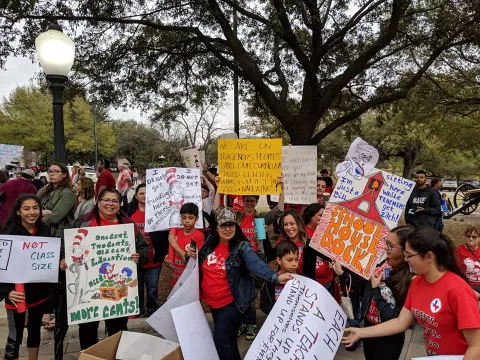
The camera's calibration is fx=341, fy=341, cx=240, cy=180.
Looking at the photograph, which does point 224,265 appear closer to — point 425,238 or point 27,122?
point 425,238

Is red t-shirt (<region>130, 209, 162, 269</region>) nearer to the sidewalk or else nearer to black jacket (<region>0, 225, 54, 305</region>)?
the sidewalk

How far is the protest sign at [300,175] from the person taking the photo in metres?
5.62

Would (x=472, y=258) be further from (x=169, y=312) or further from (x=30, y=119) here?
(x=30, y=119)

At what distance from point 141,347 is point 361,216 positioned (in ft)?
7.62

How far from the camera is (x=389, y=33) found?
6840 mm

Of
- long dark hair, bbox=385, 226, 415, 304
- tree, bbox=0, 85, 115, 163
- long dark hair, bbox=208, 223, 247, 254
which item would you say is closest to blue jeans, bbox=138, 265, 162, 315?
long dark hair, bbox=208, 223, 247, 254

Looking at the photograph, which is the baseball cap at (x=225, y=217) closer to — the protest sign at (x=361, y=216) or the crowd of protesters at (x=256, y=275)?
the crowd of protesters at (x=256, y=275)

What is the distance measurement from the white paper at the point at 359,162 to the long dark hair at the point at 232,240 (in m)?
1.24

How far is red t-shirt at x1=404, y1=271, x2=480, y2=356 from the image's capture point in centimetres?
175

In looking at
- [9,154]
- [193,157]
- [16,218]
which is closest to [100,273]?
[16,218]

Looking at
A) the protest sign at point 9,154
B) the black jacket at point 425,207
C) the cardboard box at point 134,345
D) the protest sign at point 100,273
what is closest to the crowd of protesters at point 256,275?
the protest sign at point 100,273

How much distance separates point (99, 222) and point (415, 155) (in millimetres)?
27437

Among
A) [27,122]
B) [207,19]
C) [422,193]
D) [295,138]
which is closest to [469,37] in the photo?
[422,193]

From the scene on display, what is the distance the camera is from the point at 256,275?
2.85 m
